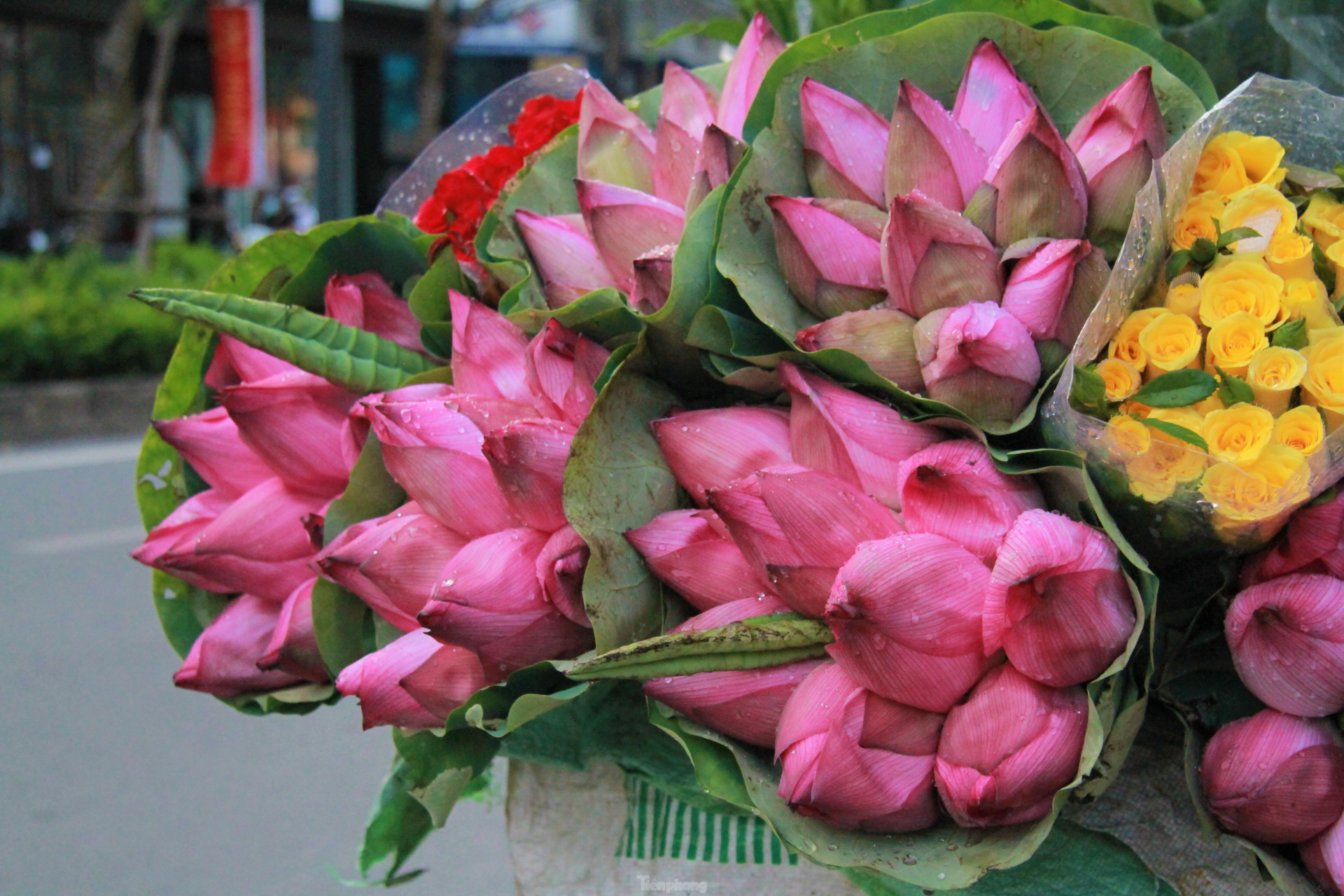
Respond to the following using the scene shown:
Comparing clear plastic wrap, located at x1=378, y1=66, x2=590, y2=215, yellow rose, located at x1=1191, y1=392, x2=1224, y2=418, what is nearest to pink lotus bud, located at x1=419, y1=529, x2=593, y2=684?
yellow rose, located at x1=1191, y1=392, x2=1224, y2=418

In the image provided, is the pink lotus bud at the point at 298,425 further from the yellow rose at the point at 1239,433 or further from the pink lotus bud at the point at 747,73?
the yellow rose at the point at 1239,433

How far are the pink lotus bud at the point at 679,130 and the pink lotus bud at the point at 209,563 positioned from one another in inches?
16.4

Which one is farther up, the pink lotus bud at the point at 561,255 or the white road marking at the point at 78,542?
the pink lotus bud at the point at 561,255

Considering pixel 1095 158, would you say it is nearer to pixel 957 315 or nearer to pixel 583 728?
pixel 957 315

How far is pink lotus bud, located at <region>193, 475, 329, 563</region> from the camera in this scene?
98 centimetres

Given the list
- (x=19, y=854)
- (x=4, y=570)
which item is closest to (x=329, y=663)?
(x=19, y=854)

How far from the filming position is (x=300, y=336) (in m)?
0.98

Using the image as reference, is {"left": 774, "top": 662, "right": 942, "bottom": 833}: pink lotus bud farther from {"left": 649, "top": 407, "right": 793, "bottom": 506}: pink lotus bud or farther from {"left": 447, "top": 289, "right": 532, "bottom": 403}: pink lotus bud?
{"left": 447, "top": 289, "right": 532, "bottom": 403}: pink lotus bud

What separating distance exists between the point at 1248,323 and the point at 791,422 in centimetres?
28

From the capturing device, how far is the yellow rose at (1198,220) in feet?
2.59

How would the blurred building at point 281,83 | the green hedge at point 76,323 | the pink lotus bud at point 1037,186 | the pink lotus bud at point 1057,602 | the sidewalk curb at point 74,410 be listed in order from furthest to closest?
the blurred building at point 281,83 < the green hedge at point 76,323 < the sidewalk curb at point 74,410 < the pink lotus bud at point 1037,186 < the pink lotus bud at point 1057,602

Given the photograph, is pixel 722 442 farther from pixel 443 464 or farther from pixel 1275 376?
pixel 1275 376

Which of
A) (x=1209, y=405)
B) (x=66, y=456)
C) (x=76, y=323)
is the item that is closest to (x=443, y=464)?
(x=1209, y=405)

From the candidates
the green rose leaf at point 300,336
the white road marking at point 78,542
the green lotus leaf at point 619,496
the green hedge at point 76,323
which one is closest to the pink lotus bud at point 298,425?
the green rose leaf at point 300,336
